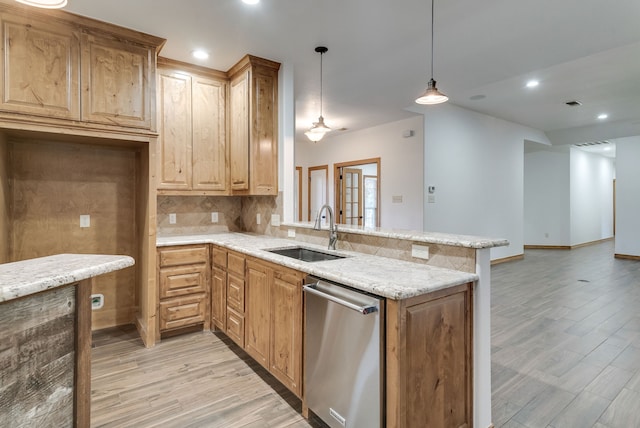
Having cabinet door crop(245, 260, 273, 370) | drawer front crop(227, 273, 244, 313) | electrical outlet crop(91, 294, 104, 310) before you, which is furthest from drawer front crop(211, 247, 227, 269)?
electrical outlet crop(91, 294, 104, 310)

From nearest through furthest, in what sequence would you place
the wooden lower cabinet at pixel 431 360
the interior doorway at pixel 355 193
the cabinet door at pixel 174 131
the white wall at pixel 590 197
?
the wooden lower cabinet at pixel 431 360 < the cabinet door at pixel 174 131 < the interior doorway at pixel 355 193 < the white wall at pixel 590 197

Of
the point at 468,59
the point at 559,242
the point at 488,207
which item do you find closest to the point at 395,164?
the point at 488,207

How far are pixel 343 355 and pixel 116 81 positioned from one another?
109 inches

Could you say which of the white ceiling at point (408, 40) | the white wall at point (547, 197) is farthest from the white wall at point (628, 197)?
the white ceiling at point (408, 40)

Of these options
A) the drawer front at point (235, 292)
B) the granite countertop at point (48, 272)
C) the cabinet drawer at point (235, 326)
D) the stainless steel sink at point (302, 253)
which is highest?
the granite countertop at point (48, 272)

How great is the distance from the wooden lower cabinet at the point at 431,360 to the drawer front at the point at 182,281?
2301mm

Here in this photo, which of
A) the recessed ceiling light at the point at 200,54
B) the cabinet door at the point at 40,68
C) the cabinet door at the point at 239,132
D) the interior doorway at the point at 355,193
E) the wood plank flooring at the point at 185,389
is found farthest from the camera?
the interior doorway at the point at 355,193

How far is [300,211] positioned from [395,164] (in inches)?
122

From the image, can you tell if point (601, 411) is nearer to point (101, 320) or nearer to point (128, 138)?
point (128, 138)

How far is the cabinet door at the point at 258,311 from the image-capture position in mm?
2385

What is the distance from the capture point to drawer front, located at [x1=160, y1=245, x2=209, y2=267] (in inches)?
121

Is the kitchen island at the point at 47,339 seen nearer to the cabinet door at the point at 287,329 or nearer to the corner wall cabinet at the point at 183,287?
the cabinet door at the point at 287,329

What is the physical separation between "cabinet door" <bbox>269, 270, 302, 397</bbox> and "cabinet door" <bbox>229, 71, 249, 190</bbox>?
152 cm

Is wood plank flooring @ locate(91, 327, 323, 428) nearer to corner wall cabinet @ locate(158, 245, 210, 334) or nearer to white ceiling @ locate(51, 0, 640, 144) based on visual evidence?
corner wall cabinet @ locate(158, 245, 210, 334)
